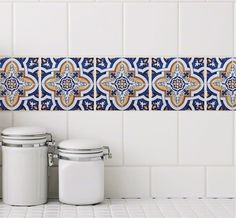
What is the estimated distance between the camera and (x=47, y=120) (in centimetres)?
150

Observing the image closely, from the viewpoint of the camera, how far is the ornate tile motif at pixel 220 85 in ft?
4.98

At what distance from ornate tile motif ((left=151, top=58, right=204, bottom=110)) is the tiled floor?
269 mm

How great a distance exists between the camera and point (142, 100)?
1.51 meters

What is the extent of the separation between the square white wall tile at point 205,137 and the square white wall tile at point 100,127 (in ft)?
0.59

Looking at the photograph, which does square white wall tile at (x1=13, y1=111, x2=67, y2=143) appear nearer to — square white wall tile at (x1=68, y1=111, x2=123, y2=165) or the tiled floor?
square white wall tile at (x1=68, y1=111, x2=123, y2=165)

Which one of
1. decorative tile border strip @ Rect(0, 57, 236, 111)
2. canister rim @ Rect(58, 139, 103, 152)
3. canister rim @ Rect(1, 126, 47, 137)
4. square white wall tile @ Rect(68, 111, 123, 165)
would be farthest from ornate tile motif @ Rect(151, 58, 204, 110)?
canister rim @ Rect(1, 126, 47, 137)
